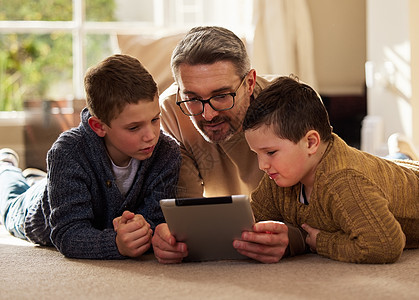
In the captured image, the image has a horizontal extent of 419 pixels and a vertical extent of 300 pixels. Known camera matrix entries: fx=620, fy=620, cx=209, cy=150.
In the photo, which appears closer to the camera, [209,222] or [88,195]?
[209,222]

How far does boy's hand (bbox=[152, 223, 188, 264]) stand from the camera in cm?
152

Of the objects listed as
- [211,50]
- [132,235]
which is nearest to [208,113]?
[211,50]

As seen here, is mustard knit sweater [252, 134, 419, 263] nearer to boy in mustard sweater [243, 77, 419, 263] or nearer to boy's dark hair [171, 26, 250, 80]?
boy in mustard sweater [243, 77, 419, 263]

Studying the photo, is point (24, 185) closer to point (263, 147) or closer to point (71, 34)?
point (263, 147)

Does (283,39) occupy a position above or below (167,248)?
above

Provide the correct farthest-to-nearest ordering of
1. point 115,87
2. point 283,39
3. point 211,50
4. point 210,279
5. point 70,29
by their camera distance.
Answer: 1. point 70,29
2. point 283,39
3. point 211,50
4. point 115,87
5. point 210,279

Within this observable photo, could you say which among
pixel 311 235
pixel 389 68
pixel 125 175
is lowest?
pixel 311 235

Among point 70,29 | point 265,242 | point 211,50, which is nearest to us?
point 265,242

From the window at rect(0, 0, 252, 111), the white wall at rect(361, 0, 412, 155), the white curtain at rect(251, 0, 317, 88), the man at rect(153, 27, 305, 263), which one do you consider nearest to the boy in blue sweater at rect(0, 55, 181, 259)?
the man at rect(153, 27, 305, 263)

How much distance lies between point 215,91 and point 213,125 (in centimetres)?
12

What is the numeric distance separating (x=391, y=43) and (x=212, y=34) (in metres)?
1.46

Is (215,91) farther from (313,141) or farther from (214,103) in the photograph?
(313,141)

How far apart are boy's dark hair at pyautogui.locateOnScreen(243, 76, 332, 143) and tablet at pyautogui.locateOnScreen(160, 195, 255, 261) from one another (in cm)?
23

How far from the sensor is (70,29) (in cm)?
378
